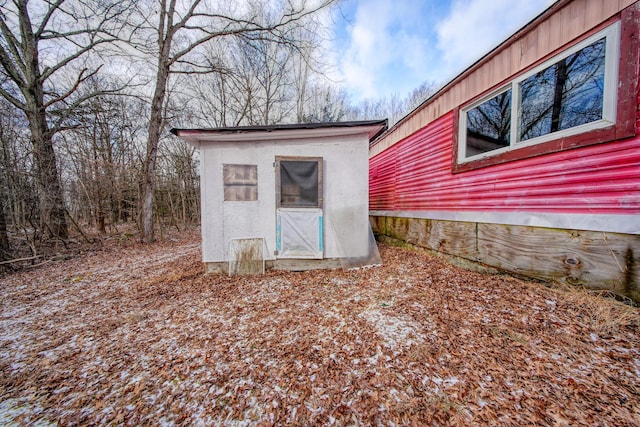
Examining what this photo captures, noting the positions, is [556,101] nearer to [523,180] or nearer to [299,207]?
[523,180]

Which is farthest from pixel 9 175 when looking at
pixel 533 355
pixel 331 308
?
pixel 533 355

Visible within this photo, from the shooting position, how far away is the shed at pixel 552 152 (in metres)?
2.21

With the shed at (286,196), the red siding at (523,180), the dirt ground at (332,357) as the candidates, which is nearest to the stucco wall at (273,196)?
the shed at (286,196)

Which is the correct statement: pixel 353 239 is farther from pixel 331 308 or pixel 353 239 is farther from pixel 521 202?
pixel 521 202

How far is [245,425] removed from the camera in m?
1.53

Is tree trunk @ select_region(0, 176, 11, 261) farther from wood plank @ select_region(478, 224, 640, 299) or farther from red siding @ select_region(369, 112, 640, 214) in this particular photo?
wood plank @ select_region(478, 224, 640, 299)

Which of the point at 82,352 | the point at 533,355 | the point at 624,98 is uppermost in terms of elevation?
the point at 624,98

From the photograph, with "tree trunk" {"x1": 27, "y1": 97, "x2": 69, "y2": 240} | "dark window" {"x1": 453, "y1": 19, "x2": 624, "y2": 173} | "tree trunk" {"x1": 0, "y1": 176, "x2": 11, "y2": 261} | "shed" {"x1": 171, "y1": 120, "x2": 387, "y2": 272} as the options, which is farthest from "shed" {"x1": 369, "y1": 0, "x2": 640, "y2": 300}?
"tree trunk" {"x1": 27, "y1": 97, "x2": 69, "y2": 240}

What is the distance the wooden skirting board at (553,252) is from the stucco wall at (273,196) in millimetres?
1804

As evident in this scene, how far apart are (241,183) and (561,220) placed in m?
4.92

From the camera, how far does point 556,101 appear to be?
2.74 metres

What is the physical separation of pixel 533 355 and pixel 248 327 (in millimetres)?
2883

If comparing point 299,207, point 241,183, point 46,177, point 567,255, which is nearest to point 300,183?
Answer: point 299,207

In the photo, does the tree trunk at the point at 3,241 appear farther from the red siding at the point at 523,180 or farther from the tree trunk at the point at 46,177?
the red siding at the point at 523,180
